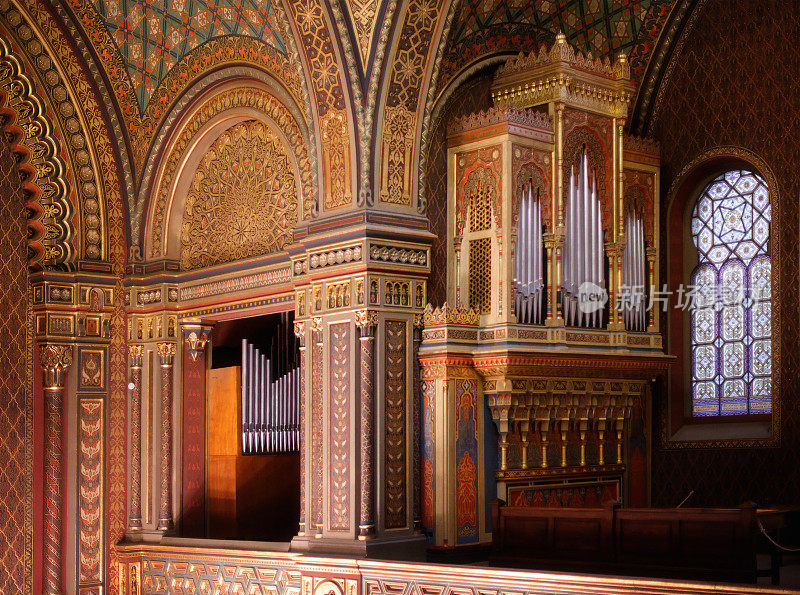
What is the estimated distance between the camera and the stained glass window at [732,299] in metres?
9.13

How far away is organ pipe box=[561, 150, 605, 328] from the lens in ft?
28.5

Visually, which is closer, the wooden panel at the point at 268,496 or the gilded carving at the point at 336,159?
the gilded carving at the point at 336,159

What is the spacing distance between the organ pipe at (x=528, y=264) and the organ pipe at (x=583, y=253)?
0.85ft

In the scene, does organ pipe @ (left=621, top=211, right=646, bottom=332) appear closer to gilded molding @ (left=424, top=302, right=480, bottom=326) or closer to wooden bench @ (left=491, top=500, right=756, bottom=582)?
gilded molding @ (left=424, top=302, right=480, bottom=326)

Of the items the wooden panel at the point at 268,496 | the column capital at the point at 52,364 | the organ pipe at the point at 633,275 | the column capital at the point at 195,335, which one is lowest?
the wooden panel at the point at 268,496

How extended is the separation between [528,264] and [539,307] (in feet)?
1.09

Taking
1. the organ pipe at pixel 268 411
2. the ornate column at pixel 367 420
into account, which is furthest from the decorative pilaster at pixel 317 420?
the organ pipe at pixel 268 411

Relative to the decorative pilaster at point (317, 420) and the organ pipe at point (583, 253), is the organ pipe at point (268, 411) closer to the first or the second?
the decorative pilaster at point (317, 420)

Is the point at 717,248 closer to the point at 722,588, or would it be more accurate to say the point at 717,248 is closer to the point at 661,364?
the point at 661,364

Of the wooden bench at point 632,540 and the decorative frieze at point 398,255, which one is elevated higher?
the decorative frieze at point 398,255

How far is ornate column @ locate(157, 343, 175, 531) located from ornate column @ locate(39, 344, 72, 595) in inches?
35.1

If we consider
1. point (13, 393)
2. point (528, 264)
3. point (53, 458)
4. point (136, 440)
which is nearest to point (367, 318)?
point (528, 264)

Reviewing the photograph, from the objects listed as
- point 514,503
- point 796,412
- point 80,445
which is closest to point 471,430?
point 514,503

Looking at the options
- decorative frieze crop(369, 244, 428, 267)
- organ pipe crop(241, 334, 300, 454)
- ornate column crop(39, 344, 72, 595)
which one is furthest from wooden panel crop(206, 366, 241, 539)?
decorative frieze crop(369, 244, 428, 267)
